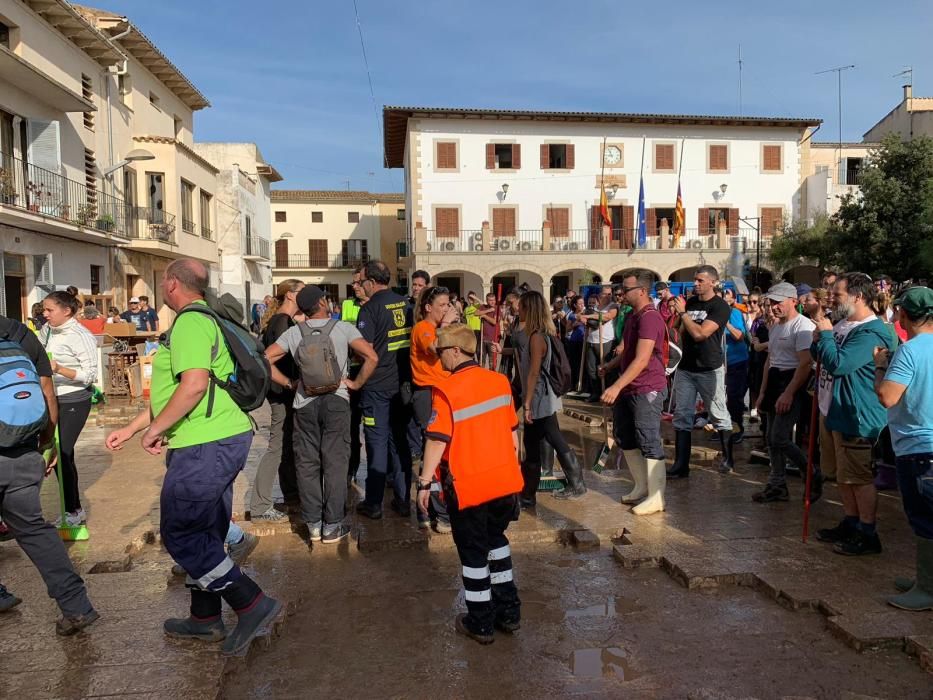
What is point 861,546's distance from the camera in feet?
15.2

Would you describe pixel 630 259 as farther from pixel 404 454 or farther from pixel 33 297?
pixel 404 454

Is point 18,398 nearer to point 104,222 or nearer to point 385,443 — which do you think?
point 385,443

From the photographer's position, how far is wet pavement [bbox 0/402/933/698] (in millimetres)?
3211

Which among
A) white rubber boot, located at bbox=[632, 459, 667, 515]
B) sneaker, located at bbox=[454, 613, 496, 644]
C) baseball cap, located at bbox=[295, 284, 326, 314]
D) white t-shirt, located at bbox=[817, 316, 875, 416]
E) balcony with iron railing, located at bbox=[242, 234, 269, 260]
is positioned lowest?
sneaker, located at bbox=[454, 613, 496, 644]

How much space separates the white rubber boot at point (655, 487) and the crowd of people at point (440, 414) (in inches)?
0.7

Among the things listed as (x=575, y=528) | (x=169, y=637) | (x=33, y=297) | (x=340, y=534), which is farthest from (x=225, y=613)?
(x=33, y=297)

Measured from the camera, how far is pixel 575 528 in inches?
208

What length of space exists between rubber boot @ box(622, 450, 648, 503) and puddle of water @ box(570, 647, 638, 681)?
2544mm

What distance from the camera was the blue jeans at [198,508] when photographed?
11.0 feet

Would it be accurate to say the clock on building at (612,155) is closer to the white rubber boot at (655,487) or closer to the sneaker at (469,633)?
the white rubber boot at (655,487)

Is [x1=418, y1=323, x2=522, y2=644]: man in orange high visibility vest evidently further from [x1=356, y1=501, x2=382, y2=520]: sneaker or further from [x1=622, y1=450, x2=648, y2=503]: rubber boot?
[x1=622, y1=450, x2=648, y2=503]: rubber boot

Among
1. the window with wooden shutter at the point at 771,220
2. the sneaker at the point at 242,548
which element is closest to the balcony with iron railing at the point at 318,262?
the window with wooden shutter at the point at 771,220

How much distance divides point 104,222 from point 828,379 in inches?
826

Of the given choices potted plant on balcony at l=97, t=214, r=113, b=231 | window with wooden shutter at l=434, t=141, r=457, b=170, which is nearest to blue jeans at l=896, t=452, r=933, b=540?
potted plant on balcony at l=97, t=214, r=113, b=231
